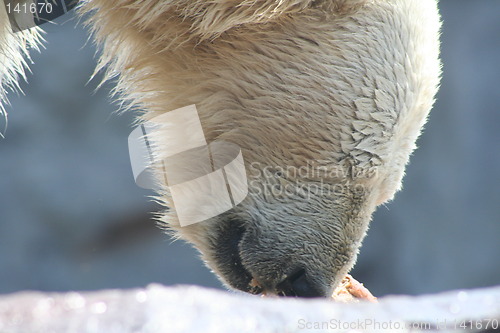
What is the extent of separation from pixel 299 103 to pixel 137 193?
8.88 ft

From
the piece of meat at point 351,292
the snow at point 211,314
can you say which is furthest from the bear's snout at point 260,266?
the snow at point 211,314

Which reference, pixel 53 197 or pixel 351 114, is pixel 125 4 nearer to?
pixel 351 114

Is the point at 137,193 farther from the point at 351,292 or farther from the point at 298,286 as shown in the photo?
the point at 298,286

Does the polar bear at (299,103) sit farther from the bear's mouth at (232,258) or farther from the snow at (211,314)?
the snow at (211,314)

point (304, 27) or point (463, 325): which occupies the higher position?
point (304, 27)

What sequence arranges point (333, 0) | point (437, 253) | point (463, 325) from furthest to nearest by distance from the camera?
point (437, 253), point (333, 0), point (463, 325)

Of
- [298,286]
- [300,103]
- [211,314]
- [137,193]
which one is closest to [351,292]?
[298,286]

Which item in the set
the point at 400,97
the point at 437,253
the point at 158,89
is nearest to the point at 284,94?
the point at 400,97

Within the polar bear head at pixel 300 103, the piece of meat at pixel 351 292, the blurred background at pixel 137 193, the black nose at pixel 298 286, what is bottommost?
the blurred background at pixel 137 193

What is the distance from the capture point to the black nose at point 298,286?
1.66 m

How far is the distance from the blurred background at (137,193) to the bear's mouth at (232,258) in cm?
222

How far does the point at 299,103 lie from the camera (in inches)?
65.9

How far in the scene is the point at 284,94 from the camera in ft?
5.53

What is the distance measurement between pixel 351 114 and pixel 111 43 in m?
0.69
